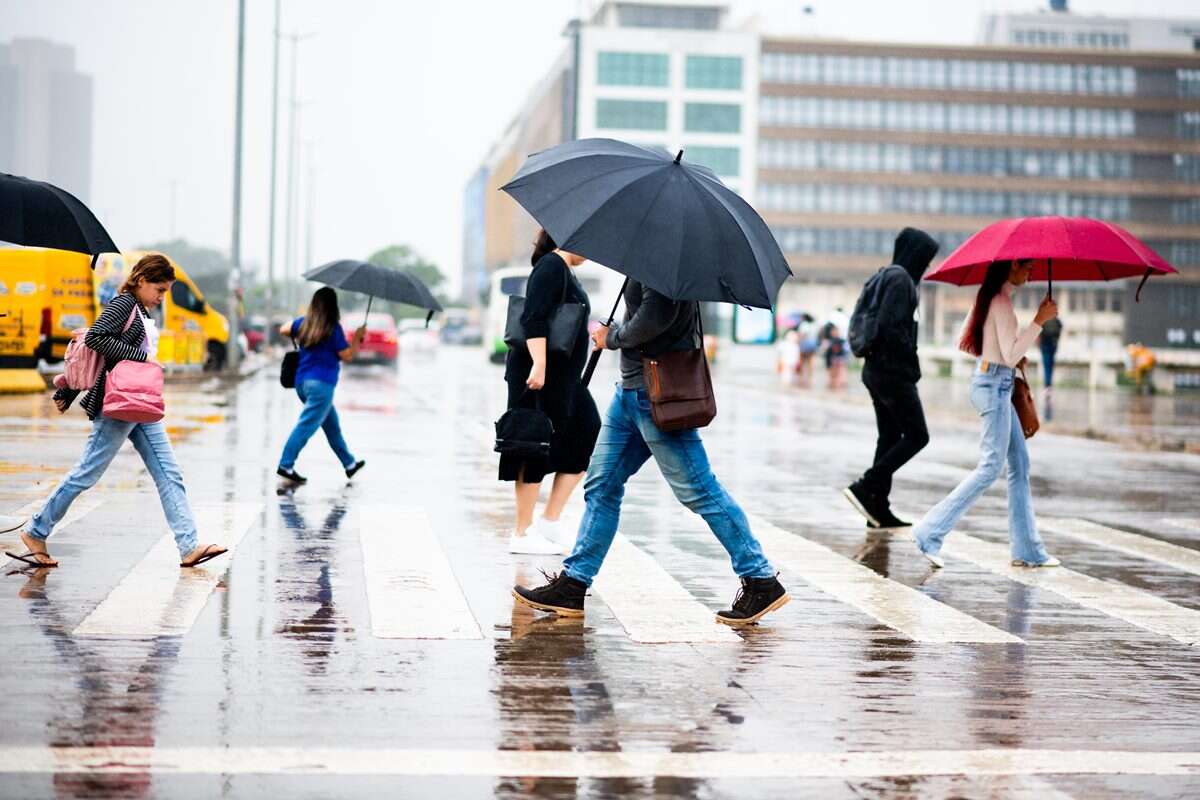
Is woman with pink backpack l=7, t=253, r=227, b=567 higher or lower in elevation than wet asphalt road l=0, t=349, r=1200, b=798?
higher

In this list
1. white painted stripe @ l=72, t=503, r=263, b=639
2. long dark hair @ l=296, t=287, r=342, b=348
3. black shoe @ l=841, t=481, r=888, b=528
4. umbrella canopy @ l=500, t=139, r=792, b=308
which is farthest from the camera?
long dark hair @ l=296, t=287, r=342, b=348

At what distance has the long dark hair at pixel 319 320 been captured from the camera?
556 inches

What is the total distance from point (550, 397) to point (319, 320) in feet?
14.3

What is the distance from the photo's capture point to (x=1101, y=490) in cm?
1684

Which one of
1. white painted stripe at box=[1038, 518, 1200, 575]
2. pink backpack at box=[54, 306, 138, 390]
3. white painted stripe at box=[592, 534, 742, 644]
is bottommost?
white painted stripe at box=[1038, 518, 1200, 575]

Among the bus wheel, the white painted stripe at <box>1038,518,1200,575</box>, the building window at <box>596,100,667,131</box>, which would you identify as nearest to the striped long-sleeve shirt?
the white painted stripe at <box>1038,518,1200,575</box>

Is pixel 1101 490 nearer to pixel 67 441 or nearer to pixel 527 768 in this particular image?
pixel 67 441

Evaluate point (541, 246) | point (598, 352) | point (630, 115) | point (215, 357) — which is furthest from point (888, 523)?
point (630, 115)

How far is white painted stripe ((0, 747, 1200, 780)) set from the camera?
5.36 m

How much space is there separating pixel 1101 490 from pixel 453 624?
408 inches

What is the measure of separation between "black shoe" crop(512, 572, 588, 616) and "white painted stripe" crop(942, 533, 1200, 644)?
9.07 ft

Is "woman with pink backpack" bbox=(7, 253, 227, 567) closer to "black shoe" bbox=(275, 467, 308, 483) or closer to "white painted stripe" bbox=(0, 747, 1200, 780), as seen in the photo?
"white painted stripe" bbox=(0, 747, 1200, 780)

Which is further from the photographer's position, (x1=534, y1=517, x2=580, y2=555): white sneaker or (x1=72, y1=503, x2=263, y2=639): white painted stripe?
(x1=534, y1=517, x2=580, y2=555): white sneaker

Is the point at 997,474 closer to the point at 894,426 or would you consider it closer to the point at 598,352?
the point at 894,426
